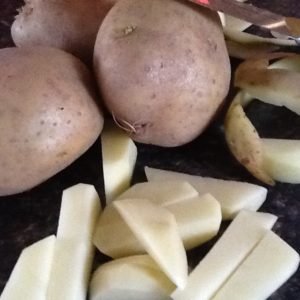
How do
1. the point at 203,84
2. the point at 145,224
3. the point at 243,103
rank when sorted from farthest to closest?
the point at 243,103
the point at 203,84
the point at 145,224

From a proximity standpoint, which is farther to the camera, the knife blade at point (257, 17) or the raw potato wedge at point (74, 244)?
the knife blade at point (257, 17)

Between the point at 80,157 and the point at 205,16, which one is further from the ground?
the point at 205,16

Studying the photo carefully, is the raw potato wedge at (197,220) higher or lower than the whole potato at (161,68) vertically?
lower

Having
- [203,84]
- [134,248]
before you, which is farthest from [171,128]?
[134,248]

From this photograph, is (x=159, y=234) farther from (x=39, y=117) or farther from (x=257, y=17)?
(x=257, y=17)

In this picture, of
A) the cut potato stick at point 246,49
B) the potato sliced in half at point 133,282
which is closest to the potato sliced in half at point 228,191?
the potato sliced in half at point 133,282

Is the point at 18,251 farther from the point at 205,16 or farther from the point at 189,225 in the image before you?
the point at 205,16

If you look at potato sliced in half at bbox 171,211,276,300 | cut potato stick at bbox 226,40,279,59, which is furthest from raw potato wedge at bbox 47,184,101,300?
cut potato stick at bbox 226,40,279,59

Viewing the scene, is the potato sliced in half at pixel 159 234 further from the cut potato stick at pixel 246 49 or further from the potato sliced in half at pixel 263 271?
the cut potato stick at pixel 246 49
